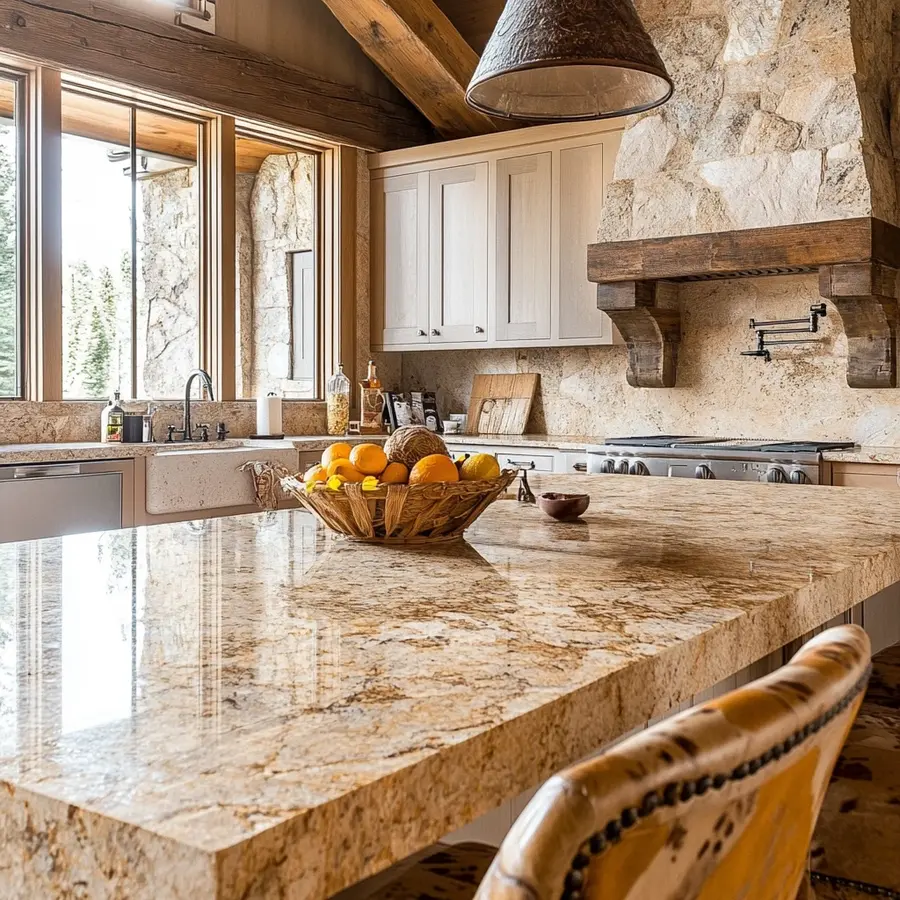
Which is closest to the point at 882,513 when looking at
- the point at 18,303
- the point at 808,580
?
the point at 808,580

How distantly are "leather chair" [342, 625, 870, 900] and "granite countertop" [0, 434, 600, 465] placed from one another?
3.33m

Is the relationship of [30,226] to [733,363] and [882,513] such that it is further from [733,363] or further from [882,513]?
[882,513]

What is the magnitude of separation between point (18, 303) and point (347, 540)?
3091mm

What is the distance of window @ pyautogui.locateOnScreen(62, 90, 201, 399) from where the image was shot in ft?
14.6

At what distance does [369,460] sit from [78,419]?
315 centimetres

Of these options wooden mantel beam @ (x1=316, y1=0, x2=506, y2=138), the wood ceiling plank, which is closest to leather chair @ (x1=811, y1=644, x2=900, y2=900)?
wooden mantel beam @ (x1=316, y1=0, x2=506, y2=138)

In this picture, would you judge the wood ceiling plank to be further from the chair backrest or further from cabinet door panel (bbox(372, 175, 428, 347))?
the chair backrest

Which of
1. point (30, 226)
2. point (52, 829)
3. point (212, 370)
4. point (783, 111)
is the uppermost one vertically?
point (783, 111)

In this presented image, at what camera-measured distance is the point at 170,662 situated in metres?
0.96

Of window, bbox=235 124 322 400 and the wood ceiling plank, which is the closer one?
window, bbox=235 124 322 400

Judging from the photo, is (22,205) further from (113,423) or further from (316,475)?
(316,475)

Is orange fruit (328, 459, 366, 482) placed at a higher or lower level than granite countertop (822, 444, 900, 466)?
higher

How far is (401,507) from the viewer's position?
1599 millimetres

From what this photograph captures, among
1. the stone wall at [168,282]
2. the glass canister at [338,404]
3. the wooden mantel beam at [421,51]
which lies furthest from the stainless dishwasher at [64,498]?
the wooden mantel beam at [421,51]
